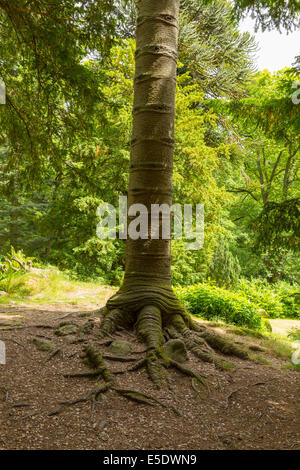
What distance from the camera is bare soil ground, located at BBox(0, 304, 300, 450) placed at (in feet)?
7.04

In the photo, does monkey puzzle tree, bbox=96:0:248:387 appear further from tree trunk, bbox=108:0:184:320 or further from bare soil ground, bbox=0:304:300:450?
bare soil ground, bbox=0:304:300:450

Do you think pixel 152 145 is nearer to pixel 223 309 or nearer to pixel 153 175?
pixel 153 175

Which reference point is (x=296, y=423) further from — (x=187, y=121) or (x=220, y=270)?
(x=220, y=270)

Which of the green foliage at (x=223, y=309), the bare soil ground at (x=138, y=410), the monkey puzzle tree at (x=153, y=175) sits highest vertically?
the monkey puzzle tree at (x=153, y=175)

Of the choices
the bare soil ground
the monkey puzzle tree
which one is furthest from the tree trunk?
the bare soil ground

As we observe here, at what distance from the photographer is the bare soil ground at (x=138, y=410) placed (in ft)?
7.04

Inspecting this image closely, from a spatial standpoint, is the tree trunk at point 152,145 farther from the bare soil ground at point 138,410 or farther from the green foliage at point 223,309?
the green foliage at point 223,309

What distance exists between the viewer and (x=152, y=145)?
12.9 ft

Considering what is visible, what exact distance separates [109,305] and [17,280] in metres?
3.98

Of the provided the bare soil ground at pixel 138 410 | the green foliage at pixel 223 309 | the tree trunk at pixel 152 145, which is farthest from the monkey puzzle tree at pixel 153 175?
the green foliage at pixel 223 309

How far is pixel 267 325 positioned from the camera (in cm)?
745

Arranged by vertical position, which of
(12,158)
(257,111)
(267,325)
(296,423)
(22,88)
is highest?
(22,88)

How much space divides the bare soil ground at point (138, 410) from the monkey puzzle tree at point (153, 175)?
507mm

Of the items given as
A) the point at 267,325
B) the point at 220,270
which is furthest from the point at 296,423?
the point at 220,270
